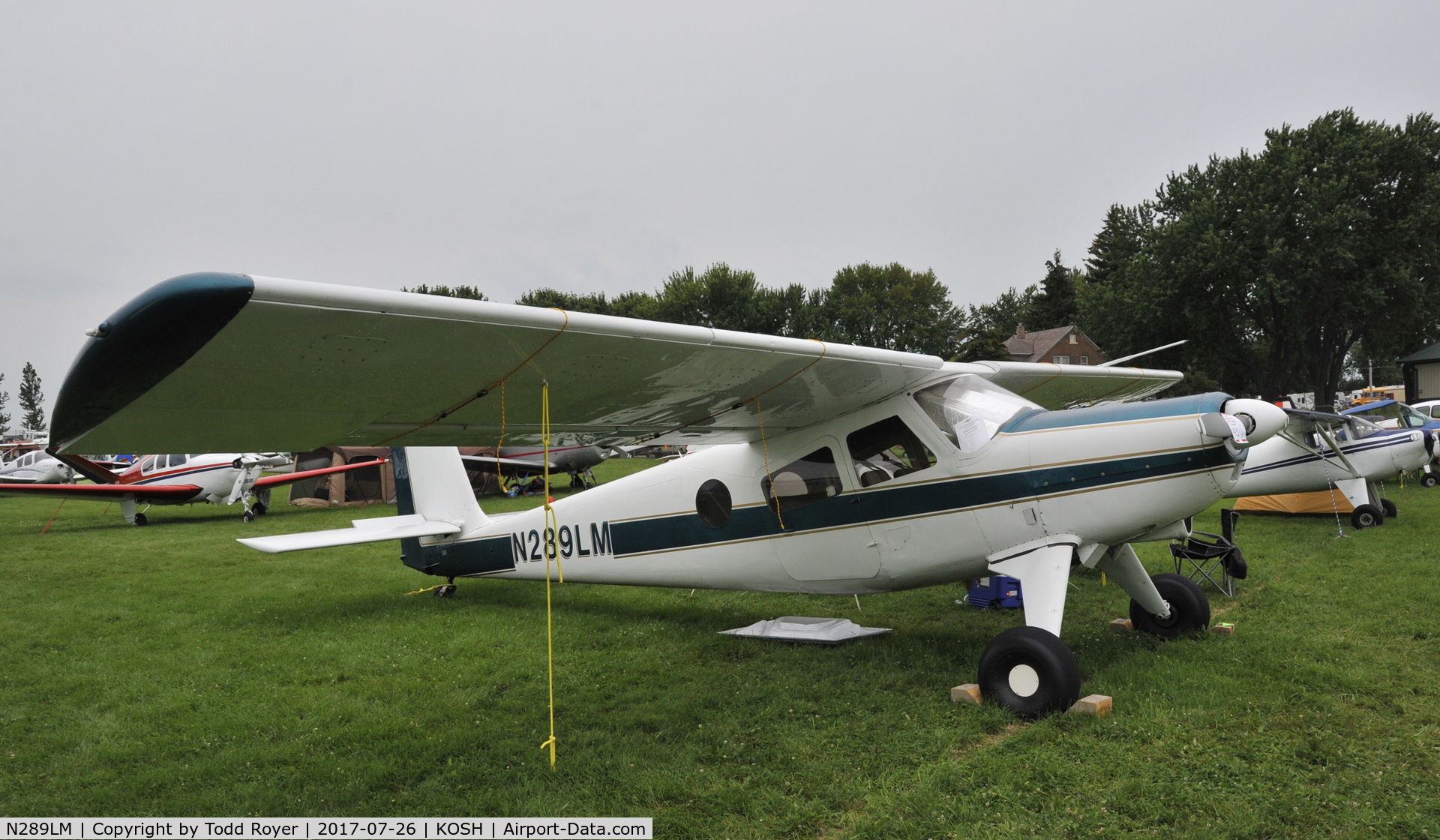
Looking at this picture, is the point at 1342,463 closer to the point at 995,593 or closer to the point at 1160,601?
the point at 995,593

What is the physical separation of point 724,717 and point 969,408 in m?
2.64

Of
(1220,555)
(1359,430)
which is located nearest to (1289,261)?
(1359,430)

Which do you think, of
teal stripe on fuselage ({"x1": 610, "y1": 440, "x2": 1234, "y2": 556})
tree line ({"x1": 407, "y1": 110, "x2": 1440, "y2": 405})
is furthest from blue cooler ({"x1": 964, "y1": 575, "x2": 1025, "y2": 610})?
tree line ({"x1": 407, "y1": 110, "x2": 1440, "y2": 405})

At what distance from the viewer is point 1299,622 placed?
21.3 ft

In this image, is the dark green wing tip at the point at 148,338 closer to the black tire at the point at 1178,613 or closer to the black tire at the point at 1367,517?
the black tire at the point at 1178,613

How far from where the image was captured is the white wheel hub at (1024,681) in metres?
4.46

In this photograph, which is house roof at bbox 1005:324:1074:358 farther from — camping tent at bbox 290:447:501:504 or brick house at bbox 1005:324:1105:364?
camping tent at bbox 290:447:501:504

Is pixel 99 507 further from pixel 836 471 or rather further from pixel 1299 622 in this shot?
pixel 1299 622

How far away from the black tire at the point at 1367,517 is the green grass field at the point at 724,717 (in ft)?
13.0

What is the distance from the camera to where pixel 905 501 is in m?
5.46

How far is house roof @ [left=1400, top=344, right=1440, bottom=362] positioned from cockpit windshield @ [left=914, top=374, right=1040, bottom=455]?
46.1 meters

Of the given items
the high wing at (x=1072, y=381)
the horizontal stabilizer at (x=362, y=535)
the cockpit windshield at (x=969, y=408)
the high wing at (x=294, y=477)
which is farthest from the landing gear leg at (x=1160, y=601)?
the high wing at (x=294, y=477)

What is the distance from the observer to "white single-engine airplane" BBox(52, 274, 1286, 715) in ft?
9.91

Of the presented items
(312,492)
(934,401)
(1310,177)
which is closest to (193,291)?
(934,401)
